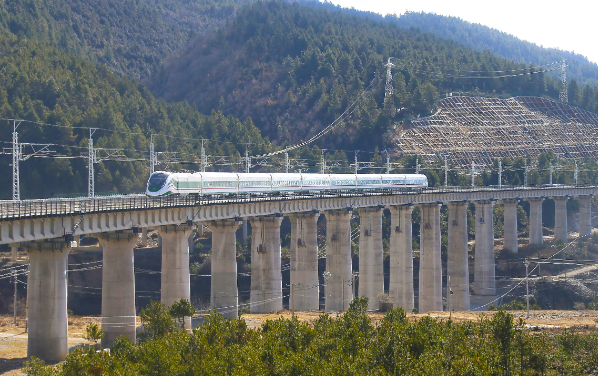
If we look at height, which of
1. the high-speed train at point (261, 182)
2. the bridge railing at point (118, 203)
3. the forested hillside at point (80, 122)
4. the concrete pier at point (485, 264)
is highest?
the forested hillside at point (80, 122)

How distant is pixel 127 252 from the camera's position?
2472 inches

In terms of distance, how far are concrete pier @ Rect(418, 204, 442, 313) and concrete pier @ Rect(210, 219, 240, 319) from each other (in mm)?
43405

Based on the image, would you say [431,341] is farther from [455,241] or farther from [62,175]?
[62,175]

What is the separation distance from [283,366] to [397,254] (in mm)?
66681

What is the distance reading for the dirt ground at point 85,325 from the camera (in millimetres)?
55269

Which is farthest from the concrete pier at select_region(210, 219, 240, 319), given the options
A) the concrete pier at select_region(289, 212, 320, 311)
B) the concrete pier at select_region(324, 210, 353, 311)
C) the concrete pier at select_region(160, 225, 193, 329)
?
the concrete pier at select_region(324, 210, 353, 311)

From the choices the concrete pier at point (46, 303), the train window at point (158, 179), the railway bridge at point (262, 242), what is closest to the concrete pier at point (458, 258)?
the railway bridge at point (262, 242)

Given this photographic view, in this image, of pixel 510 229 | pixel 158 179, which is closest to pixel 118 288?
pixel 158 179

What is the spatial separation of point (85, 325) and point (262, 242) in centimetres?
2215

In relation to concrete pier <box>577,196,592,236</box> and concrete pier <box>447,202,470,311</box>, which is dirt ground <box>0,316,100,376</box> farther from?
concrete pier <box>577,196,592,236</box>

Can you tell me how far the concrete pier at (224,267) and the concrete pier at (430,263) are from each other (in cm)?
4340

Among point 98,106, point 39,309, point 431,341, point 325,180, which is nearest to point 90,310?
point 325,180

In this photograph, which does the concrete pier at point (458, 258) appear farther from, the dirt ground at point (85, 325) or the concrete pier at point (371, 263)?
the dirt ground at point (85, 325)

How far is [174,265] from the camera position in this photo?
70250 mm
